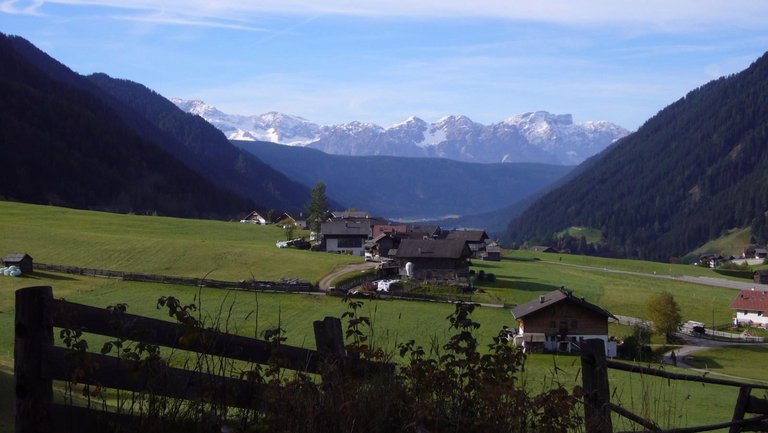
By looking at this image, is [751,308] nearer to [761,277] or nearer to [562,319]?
[562,319]

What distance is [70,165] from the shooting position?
17275cm

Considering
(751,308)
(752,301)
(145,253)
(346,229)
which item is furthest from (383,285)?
(752,301)

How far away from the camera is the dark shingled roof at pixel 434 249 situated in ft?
251

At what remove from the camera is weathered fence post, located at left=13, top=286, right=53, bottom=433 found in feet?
19.7

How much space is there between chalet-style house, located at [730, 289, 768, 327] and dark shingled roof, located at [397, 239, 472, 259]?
83.4 feet

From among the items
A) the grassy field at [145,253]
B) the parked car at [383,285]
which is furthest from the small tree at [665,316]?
the grassy field at [145,253]

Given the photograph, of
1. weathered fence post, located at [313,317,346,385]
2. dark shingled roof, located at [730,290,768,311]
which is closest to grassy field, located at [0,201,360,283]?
dark shingled roof, located at [730,290,768,311]

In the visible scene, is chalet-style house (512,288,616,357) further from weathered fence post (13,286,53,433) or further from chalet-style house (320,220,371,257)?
weathered fence post (13,286,53,433)

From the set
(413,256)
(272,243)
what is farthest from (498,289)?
(272,243)

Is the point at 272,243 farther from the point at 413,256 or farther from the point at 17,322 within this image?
the point at 17,322

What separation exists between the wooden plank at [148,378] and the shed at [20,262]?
5856cm

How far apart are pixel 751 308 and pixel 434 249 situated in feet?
97.4

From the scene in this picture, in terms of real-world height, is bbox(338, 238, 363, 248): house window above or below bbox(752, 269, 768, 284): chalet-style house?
above

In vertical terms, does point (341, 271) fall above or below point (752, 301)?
above
